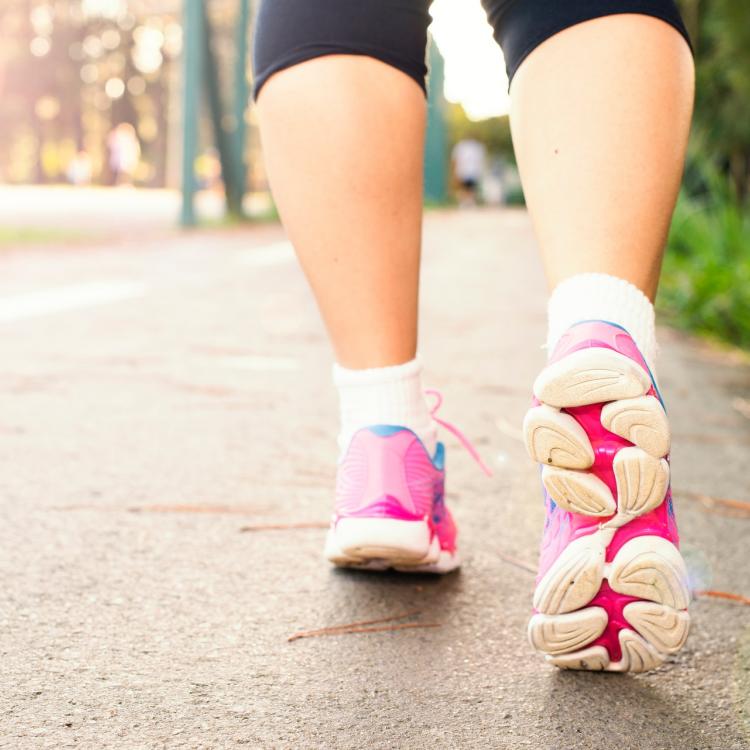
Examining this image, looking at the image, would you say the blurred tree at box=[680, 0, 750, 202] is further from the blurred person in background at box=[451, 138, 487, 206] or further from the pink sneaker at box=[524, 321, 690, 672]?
the blurred person in background at box=[451, 138, 487, 206]

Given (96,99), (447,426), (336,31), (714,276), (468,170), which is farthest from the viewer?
(96,99)

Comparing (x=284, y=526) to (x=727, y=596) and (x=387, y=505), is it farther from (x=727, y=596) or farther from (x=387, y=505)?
(x=727, y=596)

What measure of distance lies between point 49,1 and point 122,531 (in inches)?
1667

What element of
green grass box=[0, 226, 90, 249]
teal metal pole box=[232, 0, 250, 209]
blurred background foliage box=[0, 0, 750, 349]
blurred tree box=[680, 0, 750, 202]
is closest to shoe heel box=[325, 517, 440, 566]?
blurred tree box=[680, 0, 750, 202]

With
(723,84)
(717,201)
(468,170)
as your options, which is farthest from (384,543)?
(468,170)

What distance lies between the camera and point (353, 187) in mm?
1237

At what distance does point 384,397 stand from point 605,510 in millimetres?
350

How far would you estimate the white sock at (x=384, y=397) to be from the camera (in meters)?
1.27

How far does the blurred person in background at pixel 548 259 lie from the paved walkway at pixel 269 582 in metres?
0.07

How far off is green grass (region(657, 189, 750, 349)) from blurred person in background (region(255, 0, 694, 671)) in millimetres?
2291

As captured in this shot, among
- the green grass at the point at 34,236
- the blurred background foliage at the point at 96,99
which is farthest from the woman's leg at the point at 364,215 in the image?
the blurred background foliage at the point at 96,99

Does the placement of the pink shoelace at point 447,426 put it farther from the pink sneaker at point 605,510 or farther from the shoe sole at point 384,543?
the pink sneaker at point 605,510

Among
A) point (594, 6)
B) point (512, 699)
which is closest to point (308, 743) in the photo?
point (512, 699)

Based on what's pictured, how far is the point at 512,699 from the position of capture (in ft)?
3.32
